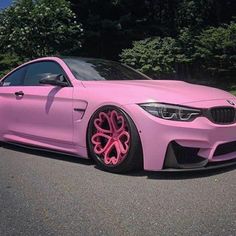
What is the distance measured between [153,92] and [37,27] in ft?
51.1

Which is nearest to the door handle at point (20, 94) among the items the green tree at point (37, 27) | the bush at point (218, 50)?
the bush at point (218, 50)

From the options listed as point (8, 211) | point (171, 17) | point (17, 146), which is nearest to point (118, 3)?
point (171, 17)

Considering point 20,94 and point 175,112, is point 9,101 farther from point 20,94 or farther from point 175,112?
point 175,112

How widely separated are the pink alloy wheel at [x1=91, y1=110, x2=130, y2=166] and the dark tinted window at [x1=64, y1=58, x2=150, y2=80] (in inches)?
33.7

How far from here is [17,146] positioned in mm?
7848

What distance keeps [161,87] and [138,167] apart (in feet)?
3.09

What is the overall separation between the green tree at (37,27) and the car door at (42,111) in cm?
1342

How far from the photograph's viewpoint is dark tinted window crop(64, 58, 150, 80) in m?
6.56

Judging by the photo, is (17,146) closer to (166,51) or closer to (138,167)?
(138,167)

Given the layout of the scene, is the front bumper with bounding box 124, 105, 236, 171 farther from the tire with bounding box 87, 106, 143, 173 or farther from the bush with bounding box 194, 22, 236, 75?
the bush with bounding box 194, 22, 236, 75

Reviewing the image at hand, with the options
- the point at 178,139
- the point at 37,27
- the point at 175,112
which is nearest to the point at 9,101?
the point at 175,112

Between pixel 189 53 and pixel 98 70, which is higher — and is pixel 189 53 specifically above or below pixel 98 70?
below

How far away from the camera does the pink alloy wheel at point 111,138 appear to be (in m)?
5.63

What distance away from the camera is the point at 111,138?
19.1ft
